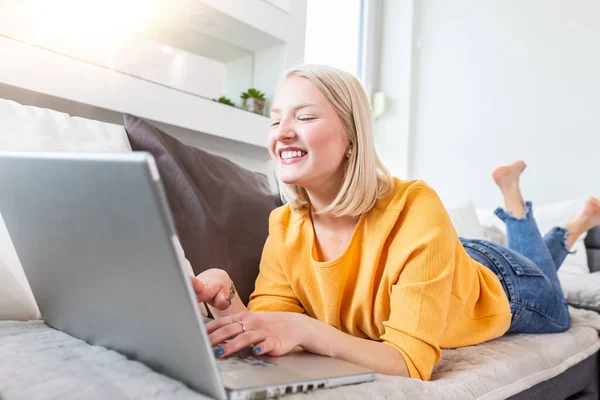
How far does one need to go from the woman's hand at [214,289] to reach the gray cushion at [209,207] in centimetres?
18

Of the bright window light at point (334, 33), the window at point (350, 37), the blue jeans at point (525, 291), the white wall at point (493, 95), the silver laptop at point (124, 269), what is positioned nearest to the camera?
the silver laptop at point (124, 269)

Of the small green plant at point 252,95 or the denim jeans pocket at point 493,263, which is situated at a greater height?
the small green plant at point 252,95

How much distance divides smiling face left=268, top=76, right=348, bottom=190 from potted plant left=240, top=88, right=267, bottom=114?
1.03 meters

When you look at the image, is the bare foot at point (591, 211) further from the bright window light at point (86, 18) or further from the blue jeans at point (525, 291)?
the bright window light at point (86, 18)

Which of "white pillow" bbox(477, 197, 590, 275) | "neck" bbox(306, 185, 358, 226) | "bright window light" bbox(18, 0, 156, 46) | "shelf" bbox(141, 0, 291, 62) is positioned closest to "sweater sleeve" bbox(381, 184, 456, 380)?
"neck" bbox(306, 185, 358, 226)

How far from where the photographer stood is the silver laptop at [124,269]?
40cm

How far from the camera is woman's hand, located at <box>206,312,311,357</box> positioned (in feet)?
1.94

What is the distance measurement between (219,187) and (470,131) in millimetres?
2168

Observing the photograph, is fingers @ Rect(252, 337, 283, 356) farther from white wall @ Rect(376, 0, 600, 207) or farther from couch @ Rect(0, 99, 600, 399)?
white wall @ Rect(376, 0, 600, 207)

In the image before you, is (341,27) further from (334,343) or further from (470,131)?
(334,343)

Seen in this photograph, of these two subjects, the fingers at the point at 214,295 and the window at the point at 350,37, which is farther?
the window at the point at 350,37

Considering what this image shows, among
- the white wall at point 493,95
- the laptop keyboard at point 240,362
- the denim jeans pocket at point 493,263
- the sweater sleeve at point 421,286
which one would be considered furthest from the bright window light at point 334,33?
the laptop keyboard at point 240,362

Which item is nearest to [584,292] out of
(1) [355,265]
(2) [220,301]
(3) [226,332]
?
(1) [355,265]

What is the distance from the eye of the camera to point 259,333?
0.61 m
